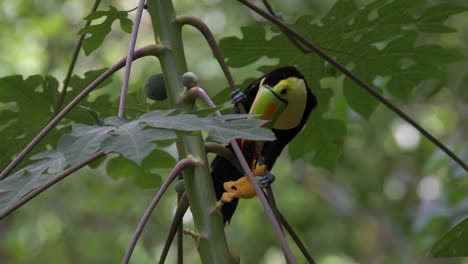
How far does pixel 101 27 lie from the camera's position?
157cm

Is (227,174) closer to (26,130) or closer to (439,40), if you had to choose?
(26,130)

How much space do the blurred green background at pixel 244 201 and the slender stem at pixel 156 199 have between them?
335 centimetres

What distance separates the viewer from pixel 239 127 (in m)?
1.13

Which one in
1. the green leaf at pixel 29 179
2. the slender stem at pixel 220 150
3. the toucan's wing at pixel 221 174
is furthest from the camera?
the toucan's wing at pixel 221 174

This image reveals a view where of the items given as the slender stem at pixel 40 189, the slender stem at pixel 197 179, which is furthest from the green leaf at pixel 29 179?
the slender stem at pixel 197 179

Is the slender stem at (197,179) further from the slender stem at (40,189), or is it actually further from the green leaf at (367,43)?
the green leaf at (367,43)

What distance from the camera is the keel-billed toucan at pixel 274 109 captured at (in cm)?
149

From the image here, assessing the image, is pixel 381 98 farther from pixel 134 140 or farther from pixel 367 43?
pixel 134 140

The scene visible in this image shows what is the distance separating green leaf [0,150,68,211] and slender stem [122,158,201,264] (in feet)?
0.55

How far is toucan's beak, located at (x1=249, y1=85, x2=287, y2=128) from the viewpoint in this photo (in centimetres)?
149

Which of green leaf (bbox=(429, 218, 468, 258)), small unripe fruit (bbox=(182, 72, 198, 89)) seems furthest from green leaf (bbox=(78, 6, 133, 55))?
green leaf (bbox=(429, 218, 468, 258))

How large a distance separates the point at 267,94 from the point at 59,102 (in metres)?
0.54

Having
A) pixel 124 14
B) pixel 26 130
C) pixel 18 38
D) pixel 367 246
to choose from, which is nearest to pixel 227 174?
pixel 124 14

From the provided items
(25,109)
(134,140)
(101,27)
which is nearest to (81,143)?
(134,140)
